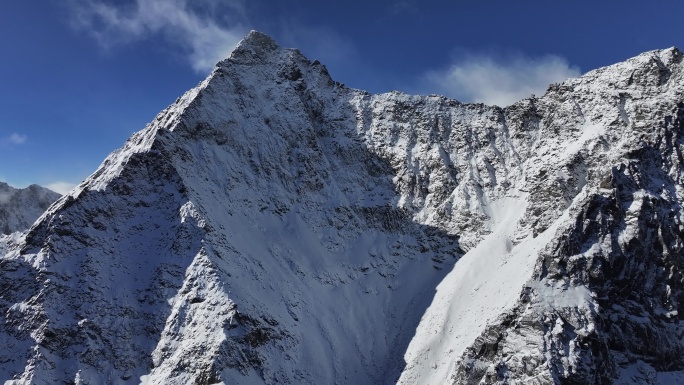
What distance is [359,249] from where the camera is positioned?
310ft

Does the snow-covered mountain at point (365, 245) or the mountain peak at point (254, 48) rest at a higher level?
the mountain peak at point (254, 48)

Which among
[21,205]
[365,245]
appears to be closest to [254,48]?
[365,245]

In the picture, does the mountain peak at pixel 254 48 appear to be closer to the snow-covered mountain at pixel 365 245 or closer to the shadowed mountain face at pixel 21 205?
the snow-covered mountain at pixel 365 245

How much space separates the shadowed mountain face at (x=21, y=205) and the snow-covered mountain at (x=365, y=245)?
77429 millimetres

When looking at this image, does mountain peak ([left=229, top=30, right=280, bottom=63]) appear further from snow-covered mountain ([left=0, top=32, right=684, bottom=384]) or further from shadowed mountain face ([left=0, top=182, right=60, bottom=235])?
shadowed mountain face ([left=0, top=182, right=60, bottom=235])

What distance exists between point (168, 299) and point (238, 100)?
1796 inches

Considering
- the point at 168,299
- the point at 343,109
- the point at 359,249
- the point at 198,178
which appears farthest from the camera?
the point at 343,109

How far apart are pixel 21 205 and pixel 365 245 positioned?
118759 millimetres

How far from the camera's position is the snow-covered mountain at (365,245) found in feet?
213

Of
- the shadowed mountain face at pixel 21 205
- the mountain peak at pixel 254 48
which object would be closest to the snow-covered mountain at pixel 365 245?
the mountain peak at pixel 254 48

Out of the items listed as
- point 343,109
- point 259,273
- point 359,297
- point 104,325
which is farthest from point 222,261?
point 343,109

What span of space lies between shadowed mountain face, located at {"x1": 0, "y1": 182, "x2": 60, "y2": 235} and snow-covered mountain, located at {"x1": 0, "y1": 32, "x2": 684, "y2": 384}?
77429 millimetres

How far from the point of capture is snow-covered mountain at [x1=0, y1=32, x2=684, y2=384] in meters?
64.9

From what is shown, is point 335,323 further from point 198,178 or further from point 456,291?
point 198,178
